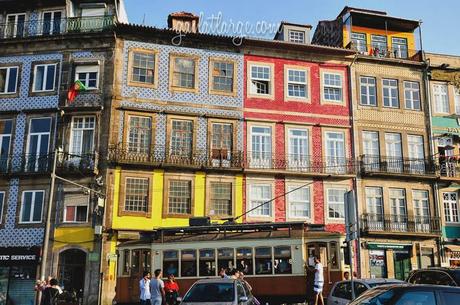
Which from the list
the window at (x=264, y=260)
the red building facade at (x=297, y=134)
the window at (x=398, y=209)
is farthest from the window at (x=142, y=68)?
the window at (x=398, y=209)

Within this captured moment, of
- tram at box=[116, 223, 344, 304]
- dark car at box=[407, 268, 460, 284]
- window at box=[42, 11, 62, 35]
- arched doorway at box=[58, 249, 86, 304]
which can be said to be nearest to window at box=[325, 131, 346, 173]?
tram at box=[116, 223, 344, 304]

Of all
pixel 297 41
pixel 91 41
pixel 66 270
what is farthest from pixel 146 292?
pixel 297 41

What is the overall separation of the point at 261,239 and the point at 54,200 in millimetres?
11345

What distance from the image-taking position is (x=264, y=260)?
18797 mm

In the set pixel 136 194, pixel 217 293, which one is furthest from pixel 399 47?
pixel 217 293

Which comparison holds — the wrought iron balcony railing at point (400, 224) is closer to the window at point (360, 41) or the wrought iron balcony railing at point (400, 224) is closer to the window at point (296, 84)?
the window at point (296, 84)

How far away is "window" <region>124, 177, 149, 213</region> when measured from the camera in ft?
81.5

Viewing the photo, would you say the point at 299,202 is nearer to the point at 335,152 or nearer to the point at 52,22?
the point at 335,152

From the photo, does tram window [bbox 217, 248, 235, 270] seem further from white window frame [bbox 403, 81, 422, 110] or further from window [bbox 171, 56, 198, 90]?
white window frame [bbox 403, 81, 422, 110]

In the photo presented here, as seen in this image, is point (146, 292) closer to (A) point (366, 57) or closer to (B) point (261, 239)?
(B) point (261, 239)

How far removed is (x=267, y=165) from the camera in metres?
26.7

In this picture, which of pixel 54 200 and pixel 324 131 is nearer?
pixel 54 200

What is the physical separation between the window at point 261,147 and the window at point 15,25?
44.2 ft

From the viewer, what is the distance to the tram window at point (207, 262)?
19125 mm
